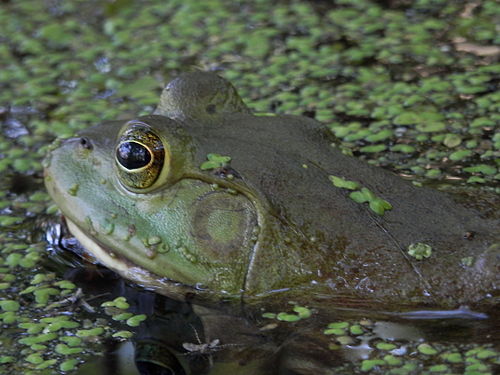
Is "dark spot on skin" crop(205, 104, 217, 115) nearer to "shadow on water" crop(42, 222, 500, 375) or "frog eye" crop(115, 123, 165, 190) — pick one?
"frog eye" crop(115, 123, 165, 190)

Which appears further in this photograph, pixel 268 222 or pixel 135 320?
pixel 135 320

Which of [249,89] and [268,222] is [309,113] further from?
[268,222]

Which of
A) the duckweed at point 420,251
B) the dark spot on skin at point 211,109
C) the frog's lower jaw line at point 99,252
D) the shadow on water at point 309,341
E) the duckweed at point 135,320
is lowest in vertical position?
the duckweed at point 135,320

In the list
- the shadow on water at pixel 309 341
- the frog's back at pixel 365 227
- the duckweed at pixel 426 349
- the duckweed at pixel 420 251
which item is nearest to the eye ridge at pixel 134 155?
the frog's back at pixel 365 227

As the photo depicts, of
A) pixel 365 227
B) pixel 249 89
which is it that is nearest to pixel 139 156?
pixel 365 227

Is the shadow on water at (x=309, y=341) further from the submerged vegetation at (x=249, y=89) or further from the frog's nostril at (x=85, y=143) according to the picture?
the frog's nostril at (x=85, y=143)

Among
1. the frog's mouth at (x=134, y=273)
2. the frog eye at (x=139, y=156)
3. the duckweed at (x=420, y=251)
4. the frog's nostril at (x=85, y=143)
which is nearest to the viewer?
the duckweed at (x=420, y=251)

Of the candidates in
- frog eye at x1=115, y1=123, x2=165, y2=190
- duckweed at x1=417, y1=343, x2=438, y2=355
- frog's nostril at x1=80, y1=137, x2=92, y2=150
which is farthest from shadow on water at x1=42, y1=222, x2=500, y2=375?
frog's nostril at x1=80, y1=137, x2=92, y2=150
